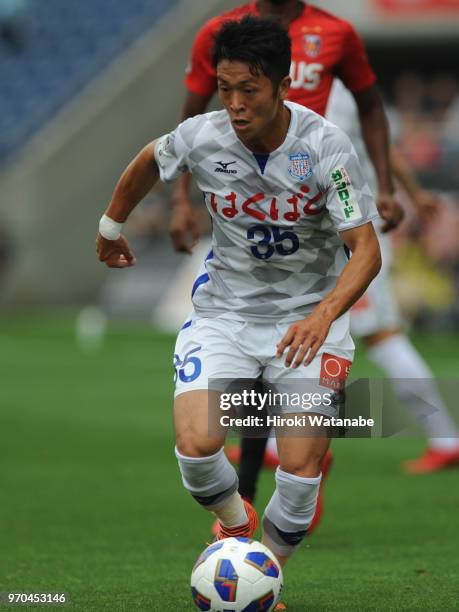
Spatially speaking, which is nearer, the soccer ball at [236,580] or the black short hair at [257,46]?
the soccer ball at [236,580]

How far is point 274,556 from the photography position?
182 inches

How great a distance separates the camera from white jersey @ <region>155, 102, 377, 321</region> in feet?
15.5

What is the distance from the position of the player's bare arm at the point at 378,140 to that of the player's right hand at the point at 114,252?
1749 mm

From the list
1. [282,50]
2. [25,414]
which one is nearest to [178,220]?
[282,50]

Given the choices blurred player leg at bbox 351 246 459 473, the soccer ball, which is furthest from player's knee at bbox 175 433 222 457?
blurred player leg at bbox 351 246 459 473

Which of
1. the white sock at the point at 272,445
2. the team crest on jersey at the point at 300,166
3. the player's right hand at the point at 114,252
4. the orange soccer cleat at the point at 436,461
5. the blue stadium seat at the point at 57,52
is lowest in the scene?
the blue stadium seat at the point at 57,52

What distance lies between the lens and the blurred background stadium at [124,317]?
570cm

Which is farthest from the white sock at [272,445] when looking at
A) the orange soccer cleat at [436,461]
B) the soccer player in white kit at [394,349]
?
the orange soccer cleat at [436,461]

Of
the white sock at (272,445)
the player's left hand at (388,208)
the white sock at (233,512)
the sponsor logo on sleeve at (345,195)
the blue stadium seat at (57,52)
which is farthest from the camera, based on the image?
the blue stadium seat at (57,52)

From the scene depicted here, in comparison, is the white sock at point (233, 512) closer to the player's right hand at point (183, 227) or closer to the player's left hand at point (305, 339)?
the player's left hand at point (305, 339)

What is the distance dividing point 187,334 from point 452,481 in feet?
10.8

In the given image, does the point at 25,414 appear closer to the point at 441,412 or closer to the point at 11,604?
the point at 441,412

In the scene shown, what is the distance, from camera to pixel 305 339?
14.6 feet

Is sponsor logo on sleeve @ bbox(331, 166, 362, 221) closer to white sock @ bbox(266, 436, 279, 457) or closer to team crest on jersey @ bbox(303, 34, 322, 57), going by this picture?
team crest on jersey @ bbox(303, 34, 322, 57)
